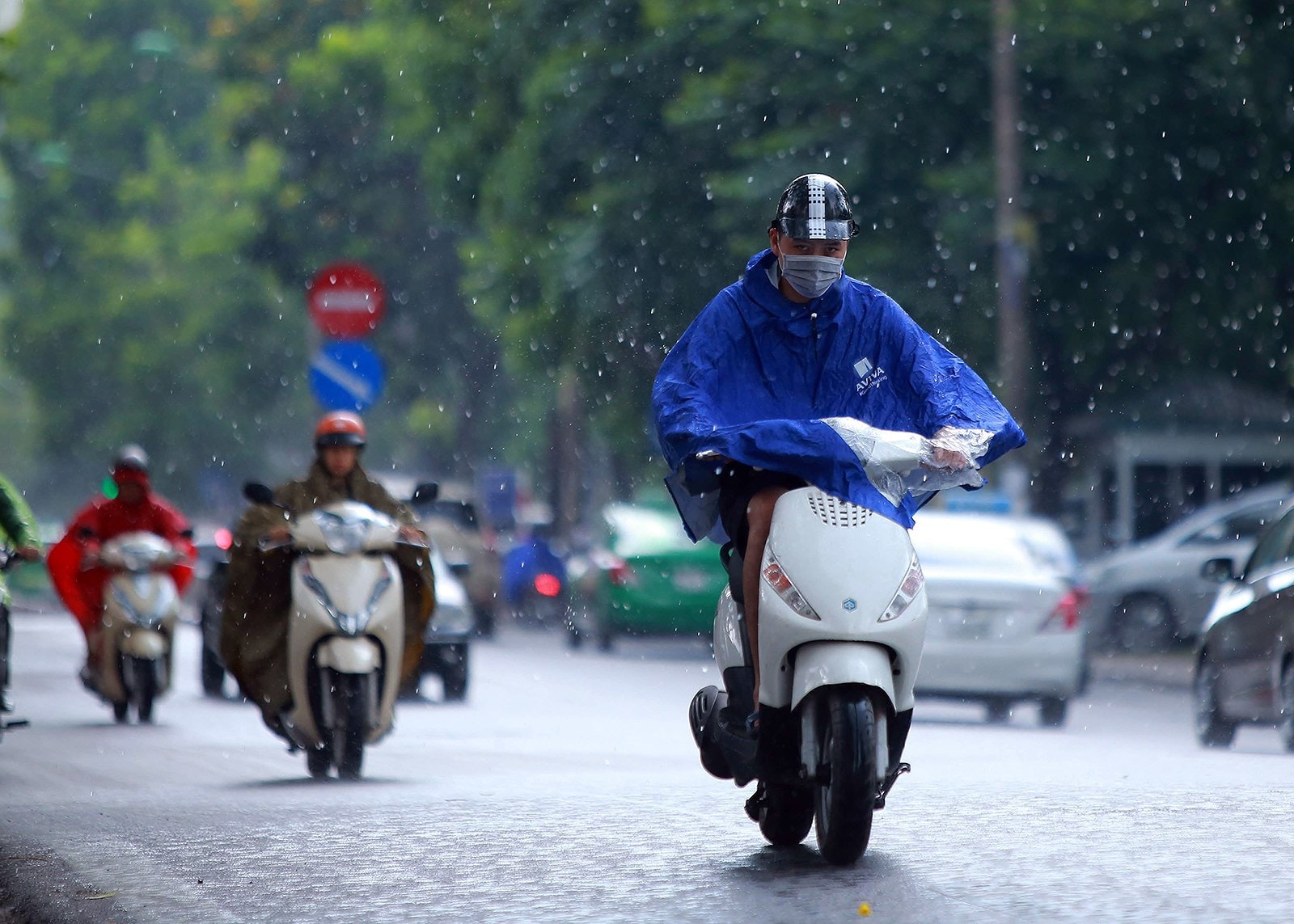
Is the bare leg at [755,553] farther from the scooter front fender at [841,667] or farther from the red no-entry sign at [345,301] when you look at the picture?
the red no-entry sign at [345,301]

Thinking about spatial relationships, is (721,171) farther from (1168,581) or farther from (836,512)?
(836,512)

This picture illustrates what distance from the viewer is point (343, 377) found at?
20141mm

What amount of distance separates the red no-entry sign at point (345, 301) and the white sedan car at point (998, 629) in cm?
582

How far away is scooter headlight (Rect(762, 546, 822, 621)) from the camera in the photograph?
6.32 metres

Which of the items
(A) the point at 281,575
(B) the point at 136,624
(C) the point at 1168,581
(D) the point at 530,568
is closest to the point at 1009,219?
(C) the point at 1168,581

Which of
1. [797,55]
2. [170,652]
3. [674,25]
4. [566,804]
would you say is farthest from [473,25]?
[566,804]

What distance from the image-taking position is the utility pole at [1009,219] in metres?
24.9

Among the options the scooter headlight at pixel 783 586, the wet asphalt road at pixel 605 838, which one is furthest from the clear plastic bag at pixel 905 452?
the wet asphalt road at pixel 605 838

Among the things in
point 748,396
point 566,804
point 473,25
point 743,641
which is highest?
point 473,25

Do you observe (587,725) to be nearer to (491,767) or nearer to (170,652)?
(170,652)

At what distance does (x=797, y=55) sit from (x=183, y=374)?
3483 centimetres

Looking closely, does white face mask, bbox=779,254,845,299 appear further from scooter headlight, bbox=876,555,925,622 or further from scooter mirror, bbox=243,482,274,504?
scooter mirror, bbox=243,482,274,504

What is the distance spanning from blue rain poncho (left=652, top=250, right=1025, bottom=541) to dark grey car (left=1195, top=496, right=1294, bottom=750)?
6.64m

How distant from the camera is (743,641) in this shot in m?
6.77
